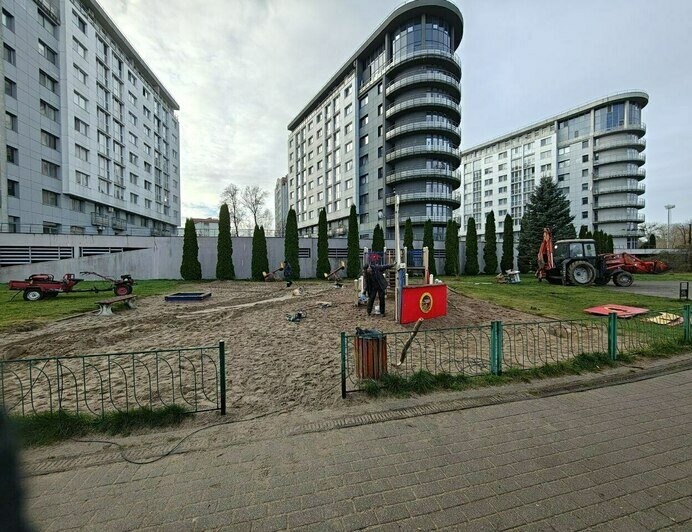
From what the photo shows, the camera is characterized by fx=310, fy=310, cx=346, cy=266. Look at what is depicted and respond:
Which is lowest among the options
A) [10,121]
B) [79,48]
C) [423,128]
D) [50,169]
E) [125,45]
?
[50,169]

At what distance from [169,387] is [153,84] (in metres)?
61.3

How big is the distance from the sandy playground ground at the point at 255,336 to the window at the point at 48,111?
2770 cm

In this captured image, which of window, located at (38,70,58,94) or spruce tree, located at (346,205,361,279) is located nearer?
window, located at (38,70,58,94)

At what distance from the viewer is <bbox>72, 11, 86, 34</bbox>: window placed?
32.7 meters

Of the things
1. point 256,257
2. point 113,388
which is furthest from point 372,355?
point 256,257

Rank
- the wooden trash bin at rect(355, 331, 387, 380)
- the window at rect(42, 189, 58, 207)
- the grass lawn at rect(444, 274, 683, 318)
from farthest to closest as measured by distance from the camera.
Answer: the window at rect(42, 189, 58, 207), the grass lawn at rect(444, 274, 683, 318), the wooden trash bin at rect(355, 331, 387, 380)

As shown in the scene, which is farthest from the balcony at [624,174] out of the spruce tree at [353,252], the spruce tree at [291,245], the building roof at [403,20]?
the spruce tree at [291,245]

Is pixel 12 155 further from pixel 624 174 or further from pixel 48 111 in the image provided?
pixel 624 174

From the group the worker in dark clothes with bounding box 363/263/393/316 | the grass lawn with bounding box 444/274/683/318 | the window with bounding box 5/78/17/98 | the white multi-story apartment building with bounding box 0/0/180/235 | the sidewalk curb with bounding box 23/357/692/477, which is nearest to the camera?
the sidewalk curb with bounding box 23/357/692/477

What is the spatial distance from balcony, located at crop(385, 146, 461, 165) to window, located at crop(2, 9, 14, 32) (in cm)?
3836

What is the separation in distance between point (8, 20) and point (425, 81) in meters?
41.3

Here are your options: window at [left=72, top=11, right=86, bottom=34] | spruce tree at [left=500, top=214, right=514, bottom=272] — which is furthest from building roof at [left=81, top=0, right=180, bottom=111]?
spruce tree at [left=500, top=214, right=514, bottom=272]

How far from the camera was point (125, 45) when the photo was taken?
135ft

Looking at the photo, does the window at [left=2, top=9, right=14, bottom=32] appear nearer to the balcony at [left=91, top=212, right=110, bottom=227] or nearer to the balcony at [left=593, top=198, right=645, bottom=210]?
the balcony at [left=91, top=212, right=110, bottom=227]
